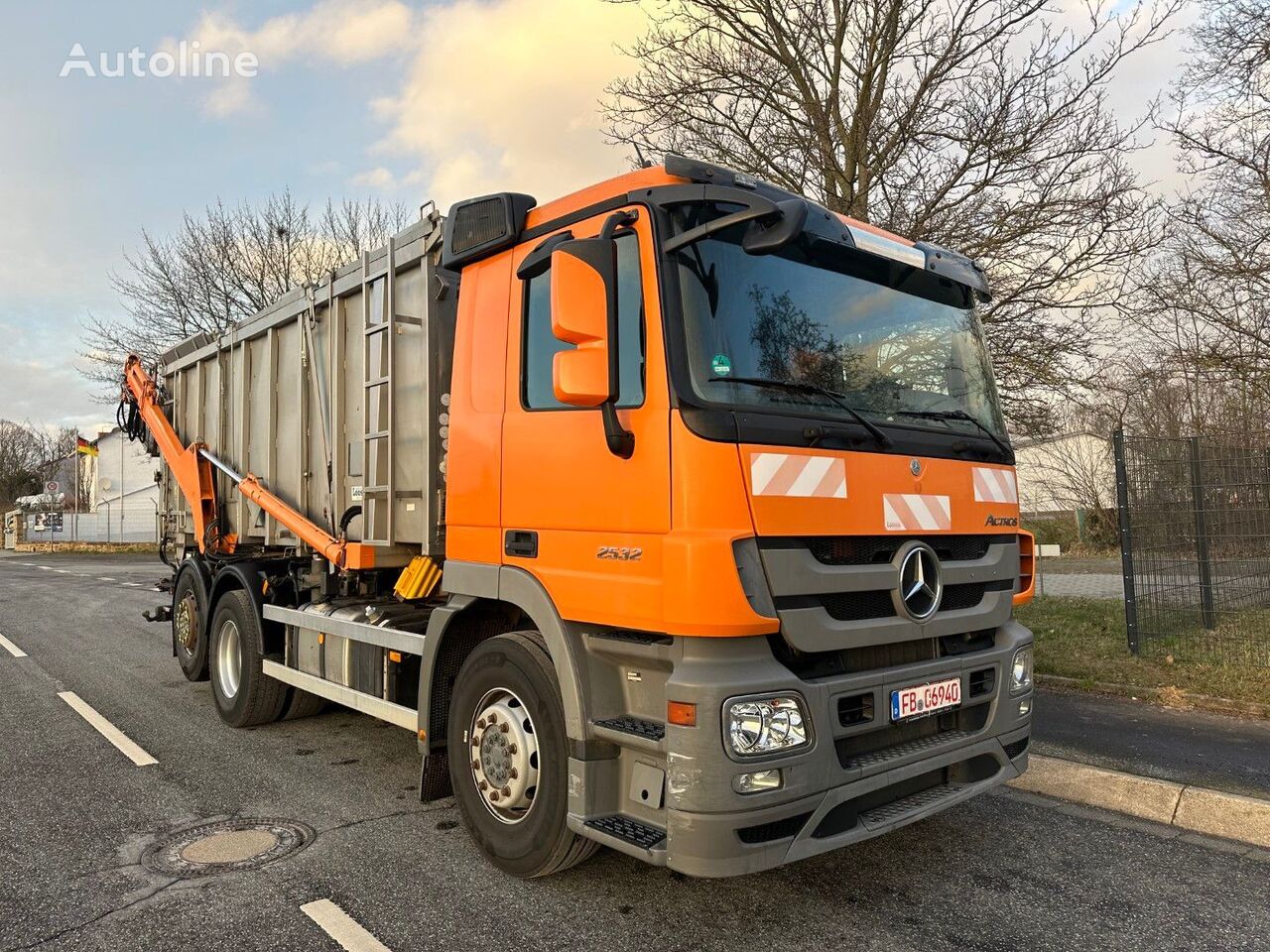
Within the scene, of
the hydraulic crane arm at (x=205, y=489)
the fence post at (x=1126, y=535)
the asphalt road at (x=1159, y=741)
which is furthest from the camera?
the fence post at (x=1126, y=535)

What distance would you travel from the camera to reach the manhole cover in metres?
3.70

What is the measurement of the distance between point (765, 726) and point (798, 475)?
864 millimetres

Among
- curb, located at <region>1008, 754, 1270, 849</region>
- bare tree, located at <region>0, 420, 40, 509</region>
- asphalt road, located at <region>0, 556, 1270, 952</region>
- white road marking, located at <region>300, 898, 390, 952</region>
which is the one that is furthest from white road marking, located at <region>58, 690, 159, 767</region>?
bare tree, located at <region>0, 420, 40, 509</region>

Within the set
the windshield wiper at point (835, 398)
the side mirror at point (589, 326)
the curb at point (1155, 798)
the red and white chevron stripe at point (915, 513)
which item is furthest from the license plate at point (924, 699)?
the side mirror at point (589, 326)

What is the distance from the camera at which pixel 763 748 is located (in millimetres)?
2762

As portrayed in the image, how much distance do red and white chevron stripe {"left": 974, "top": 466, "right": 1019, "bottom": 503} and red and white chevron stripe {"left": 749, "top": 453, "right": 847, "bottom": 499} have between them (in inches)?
38.4

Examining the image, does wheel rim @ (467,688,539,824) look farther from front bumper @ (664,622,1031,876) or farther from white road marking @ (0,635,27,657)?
white road marking @ (0,635,27,657)

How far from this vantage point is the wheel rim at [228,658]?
249 inches

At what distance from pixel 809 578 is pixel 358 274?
3624mm

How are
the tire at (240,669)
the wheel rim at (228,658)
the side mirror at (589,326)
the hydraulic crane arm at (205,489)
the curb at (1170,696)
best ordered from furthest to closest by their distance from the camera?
the wheel rim at (228,658) < the tire at (240,669) < the curb at (1170,696) < the hydraulic crane arm at (205,489) < the side mirror at (589,326)

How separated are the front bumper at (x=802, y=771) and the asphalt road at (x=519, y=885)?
0.46m

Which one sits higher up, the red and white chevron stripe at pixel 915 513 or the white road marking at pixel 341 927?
the red and white chevron stripe at pixel 915 513

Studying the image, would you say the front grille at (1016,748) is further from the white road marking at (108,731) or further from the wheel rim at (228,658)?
the wheel rim at (228,658)

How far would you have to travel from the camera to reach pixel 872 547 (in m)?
3.21
